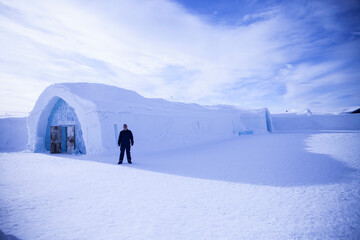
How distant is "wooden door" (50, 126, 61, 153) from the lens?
454 inches

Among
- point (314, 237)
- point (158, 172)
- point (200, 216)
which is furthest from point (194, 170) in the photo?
point (314, 237)

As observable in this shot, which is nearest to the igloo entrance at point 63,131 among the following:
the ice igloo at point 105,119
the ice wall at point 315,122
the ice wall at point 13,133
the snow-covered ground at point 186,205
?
the ice igloo at point 105,119

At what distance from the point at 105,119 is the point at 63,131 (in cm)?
463

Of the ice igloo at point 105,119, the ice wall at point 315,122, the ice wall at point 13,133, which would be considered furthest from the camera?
the ice wall at point 315,122

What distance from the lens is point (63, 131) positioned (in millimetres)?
12164

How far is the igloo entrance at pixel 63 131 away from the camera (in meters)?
11.0

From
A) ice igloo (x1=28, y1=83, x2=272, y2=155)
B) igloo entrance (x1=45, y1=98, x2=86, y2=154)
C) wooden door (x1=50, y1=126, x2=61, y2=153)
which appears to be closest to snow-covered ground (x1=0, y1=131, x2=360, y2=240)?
ice igloo (x1=28, y1=83, x2=272, y2=155)

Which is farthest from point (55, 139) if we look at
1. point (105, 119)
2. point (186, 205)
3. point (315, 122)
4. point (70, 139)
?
point (315, 122)

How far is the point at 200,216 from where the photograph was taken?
2756mm

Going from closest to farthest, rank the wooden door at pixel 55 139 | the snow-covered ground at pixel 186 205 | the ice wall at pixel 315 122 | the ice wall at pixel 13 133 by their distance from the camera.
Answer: the snow-covered ground at pixel 186 205 → the wooden door at pixel 55 139 → the ice wall at pixel 13 133 → the ice wall at pixel 315 122

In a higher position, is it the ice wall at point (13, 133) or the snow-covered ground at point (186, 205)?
the ice wall at point (13, 133)

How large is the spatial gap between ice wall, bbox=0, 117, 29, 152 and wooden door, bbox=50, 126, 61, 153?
10762 millimetres

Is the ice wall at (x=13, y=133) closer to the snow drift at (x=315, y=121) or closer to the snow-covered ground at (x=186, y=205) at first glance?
the snow-covered ground at (x=186, y=205)

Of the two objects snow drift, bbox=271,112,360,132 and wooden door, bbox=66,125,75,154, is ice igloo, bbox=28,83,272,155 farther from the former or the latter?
snow drift, bbox=271,112,360,132
